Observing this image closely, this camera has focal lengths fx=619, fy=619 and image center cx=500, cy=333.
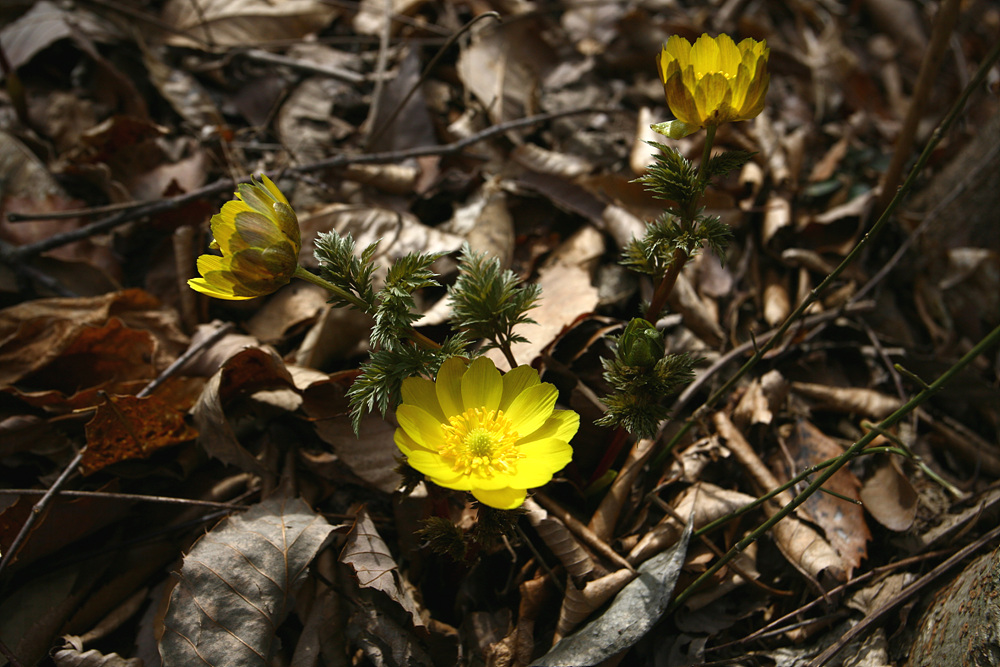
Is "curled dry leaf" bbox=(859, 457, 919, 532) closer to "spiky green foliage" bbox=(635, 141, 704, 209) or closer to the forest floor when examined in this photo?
the forest floor

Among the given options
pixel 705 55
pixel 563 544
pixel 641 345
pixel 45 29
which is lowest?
pixel 563 544

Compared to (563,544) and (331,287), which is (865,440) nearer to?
(563,544)

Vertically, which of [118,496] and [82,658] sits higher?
[118,496]

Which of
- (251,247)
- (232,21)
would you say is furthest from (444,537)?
(232,21)

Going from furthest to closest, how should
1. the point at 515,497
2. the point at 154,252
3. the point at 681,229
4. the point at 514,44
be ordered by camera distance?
the point at 514,44 < the point at 154,252 < the point at 681,229 < the point at 515,497

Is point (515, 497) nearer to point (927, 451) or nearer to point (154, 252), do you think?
point (927, 451)

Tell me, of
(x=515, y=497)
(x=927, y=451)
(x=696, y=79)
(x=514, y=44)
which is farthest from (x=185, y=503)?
(x=514, y=44)

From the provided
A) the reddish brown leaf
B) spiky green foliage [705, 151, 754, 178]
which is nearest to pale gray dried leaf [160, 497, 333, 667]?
the reddish brown leaf
